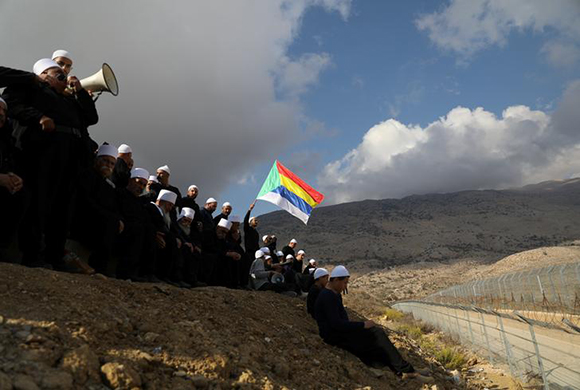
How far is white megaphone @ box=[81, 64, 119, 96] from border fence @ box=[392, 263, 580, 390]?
596cm

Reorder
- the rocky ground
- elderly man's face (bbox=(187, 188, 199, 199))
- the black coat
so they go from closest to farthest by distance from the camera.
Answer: the rocky ground → elderly man's face (bbox=(187, 188, 199, 199)) → the black coat

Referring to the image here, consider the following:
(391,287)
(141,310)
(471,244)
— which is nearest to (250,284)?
(141,310)

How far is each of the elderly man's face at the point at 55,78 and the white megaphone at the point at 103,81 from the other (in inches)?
35.5

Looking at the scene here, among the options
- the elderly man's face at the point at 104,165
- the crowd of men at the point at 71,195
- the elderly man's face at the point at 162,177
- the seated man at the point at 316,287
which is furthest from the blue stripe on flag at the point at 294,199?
the elderly man's face at the point at 104,165

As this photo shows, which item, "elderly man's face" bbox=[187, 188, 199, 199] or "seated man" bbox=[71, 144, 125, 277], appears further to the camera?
"elderly man's face" bbox=[187, 188, 199, 199]

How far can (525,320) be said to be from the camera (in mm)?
5324

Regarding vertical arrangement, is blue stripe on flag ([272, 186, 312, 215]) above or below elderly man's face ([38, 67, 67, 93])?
above

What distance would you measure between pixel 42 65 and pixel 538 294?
1790 centimetres

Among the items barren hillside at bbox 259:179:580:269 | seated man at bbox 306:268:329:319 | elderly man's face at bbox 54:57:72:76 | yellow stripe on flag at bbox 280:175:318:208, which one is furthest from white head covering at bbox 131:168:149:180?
barren hillside at bbox 259:179:580:269

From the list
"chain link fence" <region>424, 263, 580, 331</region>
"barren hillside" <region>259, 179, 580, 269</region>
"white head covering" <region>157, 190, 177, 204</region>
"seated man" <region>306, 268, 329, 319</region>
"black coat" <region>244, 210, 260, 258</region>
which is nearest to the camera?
"white head covering" <region>157, 190, 177, 204</region>

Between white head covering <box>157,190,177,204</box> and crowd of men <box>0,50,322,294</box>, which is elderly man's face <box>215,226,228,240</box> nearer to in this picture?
crowd of men <box>0,50,322,294</box>

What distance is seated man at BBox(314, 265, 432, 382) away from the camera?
17.0ft

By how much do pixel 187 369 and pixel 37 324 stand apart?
1.07 m

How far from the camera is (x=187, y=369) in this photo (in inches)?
120
